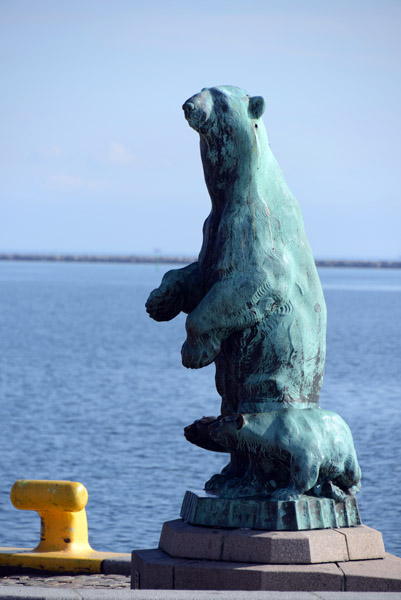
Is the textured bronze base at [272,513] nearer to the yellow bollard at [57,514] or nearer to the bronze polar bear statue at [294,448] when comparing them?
the bronze polar bear statue at [294,448]

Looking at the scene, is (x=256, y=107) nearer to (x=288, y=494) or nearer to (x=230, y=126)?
(x=230, y=126)

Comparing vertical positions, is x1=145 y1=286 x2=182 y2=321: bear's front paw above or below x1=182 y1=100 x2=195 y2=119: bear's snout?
below

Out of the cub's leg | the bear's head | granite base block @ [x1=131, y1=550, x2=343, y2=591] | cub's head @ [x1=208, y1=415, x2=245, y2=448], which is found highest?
the bear's head

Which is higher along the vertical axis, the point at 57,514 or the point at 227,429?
the point at 227,429

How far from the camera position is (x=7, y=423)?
859 inches

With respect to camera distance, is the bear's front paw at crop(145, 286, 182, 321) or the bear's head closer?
the bear's head

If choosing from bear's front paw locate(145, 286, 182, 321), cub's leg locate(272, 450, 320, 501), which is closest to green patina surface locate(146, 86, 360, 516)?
cub's leg locate(272, 450, 320, 501)

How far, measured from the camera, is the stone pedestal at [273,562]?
17.2 ft

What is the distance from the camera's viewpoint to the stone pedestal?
5254 millimetres

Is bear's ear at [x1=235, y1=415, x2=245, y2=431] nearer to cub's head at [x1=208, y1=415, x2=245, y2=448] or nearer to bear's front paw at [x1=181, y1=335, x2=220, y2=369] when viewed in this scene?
cub's head at [x1=208, y1=415, x2=245, y2=448]

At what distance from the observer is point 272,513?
215 inches

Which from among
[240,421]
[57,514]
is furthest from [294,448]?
[57,514]

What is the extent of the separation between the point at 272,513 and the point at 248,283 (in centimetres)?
117

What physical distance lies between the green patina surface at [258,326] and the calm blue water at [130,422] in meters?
6.64
